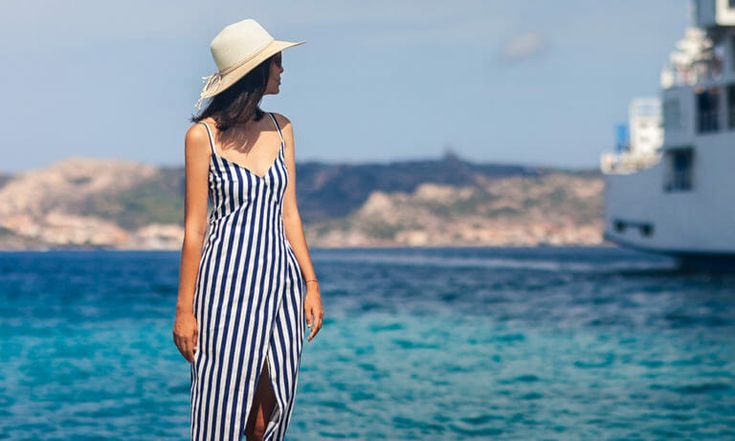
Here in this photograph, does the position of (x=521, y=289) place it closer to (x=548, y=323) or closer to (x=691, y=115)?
(x=691, y=115)

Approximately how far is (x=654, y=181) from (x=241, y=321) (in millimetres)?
43780

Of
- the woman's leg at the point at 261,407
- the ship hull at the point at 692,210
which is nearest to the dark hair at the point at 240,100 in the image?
the woman's leg at the point at 261,407

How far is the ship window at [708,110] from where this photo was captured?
43156 millimetres

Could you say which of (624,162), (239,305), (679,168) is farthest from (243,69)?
(624,162)

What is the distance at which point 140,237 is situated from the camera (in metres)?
197

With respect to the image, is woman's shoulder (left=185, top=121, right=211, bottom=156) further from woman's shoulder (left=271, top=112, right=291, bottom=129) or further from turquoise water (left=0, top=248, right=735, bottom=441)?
turquoise water (left=0, top=248, right=735, bottom=441)

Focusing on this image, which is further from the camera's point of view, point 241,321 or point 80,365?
point 80,365

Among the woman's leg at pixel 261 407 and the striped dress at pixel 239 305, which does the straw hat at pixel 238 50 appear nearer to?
the striped dress at pixel 239 305

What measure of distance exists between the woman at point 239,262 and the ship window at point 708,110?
135 ft

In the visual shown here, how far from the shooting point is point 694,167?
43.0 metres

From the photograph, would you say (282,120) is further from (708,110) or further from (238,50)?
(708,110)

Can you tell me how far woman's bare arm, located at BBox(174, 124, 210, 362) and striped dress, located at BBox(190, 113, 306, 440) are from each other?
1.2 inches

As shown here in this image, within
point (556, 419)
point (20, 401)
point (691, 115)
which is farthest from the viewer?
point (691, 115)

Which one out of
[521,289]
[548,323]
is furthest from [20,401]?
[521,289]
